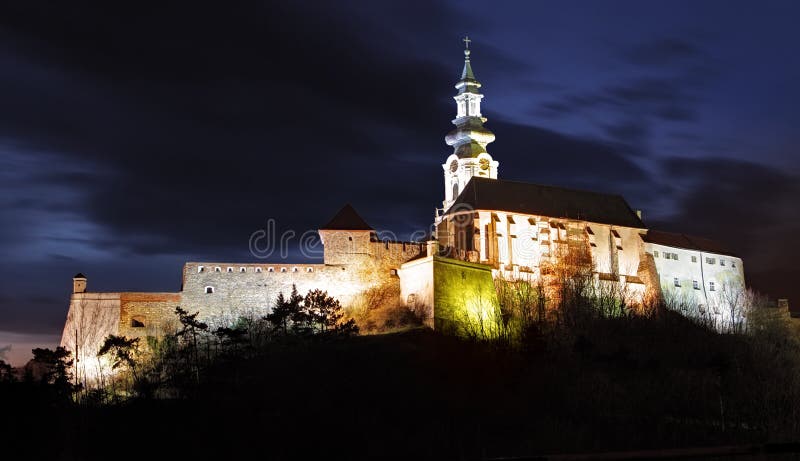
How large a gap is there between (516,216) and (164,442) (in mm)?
32587

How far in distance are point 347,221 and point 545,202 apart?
51.9ft

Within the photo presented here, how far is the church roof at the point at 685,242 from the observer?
213 feet

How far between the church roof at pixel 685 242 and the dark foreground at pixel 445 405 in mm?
13265

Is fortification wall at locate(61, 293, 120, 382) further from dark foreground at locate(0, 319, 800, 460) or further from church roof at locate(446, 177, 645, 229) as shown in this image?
church roof at locate(446, 177, 645, 229)

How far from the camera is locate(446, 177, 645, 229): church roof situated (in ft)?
197

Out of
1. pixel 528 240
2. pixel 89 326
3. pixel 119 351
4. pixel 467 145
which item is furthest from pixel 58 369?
pixel 467 145

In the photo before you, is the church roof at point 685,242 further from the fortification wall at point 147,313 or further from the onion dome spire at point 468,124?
the fortification wall at point 147,313

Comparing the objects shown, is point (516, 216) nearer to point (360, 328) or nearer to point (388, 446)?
point (360, 328)

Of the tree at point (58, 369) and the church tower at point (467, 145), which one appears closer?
the tree at point (58, 369)

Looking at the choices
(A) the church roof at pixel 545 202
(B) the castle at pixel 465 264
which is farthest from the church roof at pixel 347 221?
(A) the church roof at pixel 545 202

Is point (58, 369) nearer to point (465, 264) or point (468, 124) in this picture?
point (465, 264)

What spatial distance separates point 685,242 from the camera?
66938mm

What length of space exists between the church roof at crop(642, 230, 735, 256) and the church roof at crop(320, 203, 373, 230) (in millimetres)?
21524

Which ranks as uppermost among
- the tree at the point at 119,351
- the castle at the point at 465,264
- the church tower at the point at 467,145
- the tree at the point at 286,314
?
the church tower at the point at 467,145
